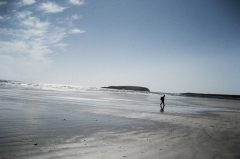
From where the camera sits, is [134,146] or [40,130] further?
[40,130]

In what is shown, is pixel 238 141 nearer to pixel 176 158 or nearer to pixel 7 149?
pixel 176 158

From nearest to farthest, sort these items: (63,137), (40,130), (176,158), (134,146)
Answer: (176,158), (134,146), (63,137), (40,130)

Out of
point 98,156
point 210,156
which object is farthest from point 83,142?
point 210,156

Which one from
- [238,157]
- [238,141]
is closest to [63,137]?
[238,157]

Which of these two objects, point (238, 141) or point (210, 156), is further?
point (238, 141)

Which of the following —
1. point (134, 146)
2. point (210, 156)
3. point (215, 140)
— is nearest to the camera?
point (210, 156)

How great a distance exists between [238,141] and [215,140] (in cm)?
122

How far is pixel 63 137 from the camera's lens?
32.5 ft

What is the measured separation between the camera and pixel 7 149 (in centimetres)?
757

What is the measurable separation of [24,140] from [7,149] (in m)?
1.33

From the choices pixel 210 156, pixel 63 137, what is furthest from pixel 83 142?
pixel 210 156

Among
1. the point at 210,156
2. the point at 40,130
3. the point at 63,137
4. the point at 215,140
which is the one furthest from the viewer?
the point at 215,140

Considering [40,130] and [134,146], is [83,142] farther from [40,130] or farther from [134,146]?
[40,130]

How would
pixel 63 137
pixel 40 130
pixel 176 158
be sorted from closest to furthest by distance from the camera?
pixel 176 158, pixel 63 137, pixel 40 130
